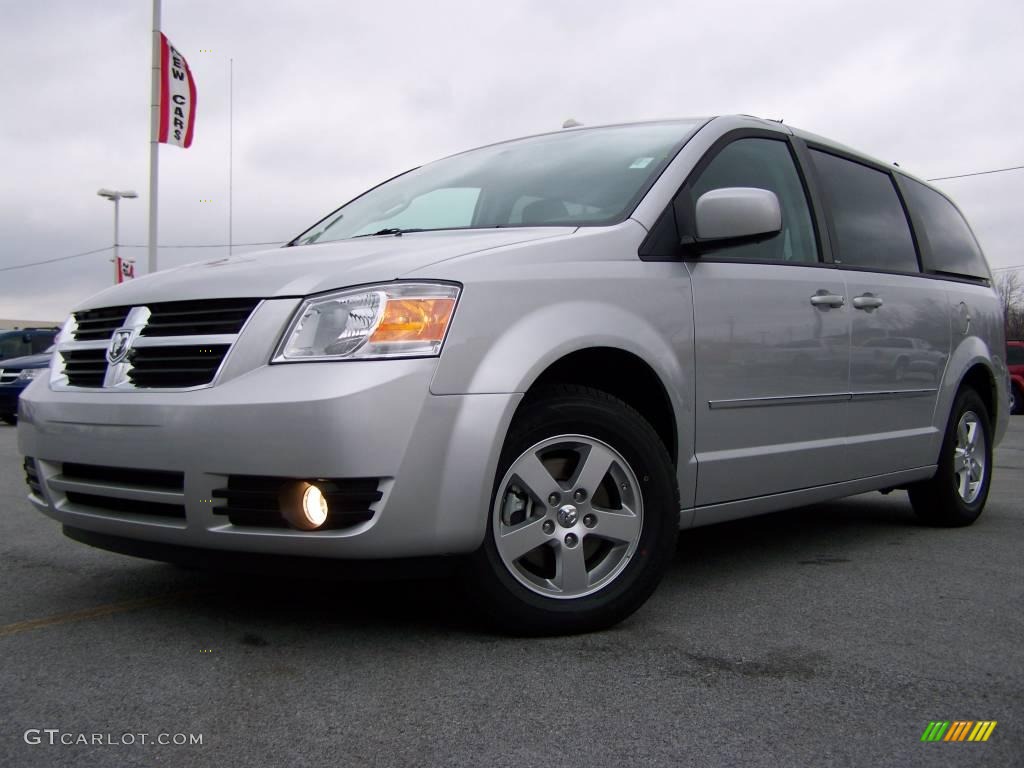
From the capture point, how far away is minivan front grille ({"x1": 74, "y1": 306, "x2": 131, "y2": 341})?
3.14 m

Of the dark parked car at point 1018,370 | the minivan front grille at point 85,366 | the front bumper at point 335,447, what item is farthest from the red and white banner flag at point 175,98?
the dark parked car at point 1018,370

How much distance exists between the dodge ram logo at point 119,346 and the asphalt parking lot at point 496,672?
2.61ft

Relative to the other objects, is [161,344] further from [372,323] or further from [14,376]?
[14,376]

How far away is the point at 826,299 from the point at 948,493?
1714mm

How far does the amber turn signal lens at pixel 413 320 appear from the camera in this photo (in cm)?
270

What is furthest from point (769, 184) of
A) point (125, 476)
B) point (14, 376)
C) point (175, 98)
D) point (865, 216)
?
point (175, 98)

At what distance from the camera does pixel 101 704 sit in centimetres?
236

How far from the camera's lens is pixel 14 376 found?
14.6 meters

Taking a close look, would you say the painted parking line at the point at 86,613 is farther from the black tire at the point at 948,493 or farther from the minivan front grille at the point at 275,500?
the black tire at the point at 948,493

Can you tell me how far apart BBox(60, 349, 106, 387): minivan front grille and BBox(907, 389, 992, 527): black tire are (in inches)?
154

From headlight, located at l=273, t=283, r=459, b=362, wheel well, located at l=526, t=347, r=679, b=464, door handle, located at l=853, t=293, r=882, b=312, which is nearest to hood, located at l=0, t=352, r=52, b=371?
door handle, located at l=853, t=293, r=882, b=312

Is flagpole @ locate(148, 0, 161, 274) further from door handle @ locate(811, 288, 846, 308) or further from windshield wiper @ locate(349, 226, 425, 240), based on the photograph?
Answer: door handle @ locate(811, 288, 846, 308)

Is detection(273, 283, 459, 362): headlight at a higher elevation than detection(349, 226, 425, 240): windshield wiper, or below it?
below

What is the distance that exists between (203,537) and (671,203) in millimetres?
1877
